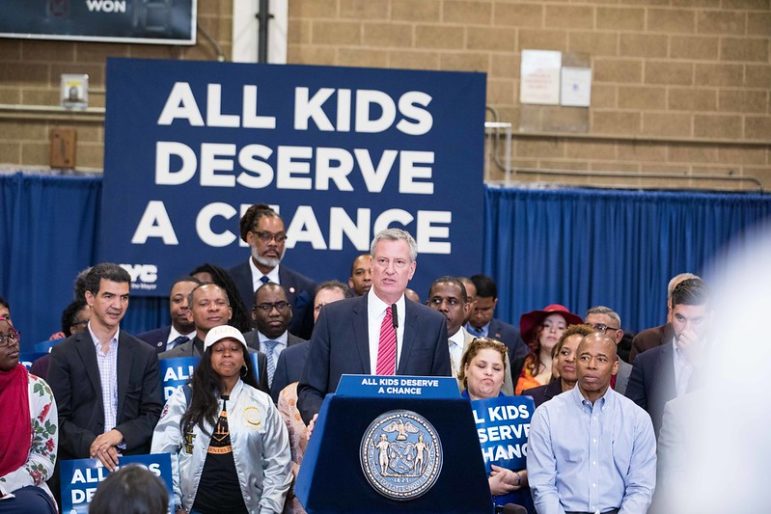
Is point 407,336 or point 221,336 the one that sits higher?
point 407,336

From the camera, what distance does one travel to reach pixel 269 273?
24.7 feet

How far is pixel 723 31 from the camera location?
34.3ft

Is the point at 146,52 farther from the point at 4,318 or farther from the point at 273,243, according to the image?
the point at 4,318

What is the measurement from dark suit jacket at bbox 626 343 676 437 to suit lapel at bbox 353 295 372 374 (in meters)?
2.10

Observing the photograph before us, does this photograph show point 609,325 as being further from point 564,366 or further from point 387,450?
point 387,450

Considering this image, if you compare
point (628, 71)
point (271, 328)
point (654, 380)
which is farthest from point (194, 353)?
point (628, 71)

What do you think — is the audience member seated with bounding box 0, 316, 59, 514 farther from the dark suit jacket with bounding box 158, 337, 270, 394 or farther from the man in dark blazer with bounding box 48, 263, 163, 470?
the dark suit jacket with bounding box 158, 337, 270, 394

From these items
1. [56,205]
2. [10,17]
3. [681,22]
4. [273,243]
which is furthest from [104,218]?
[681,22]

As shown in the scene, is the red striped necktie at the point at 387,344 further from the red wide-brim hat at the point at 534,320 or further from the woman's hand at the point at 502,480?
the red wide-brim hat at the point at 534,320

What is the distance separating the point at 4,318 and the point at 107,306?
52 cm

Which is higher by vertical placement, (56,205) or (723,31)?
(723,31)

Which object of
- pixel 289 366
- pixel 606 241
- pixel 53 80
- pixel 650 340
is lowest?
pixel 289 366

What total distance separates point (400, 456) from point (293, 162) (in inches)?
215

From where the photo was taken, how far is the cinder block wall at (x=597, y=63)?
10.2 m
